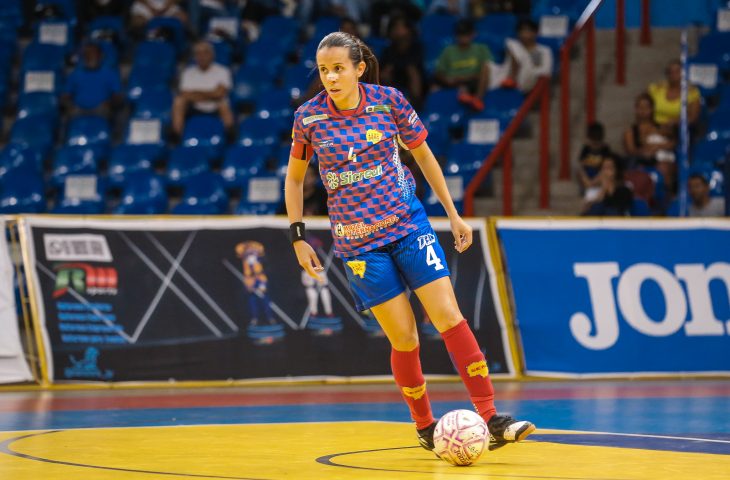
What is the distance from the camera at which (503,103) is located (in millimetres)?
17234

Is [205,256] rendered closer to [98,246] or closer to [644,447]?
[98,246]

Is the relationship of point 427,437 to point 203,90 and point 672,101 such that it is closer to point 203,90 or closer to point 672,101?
point 672,101

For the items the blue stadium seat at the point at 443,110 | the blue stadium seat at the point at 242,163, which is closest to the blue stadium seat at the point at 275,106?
the blue stadium seat at the point at 242,163

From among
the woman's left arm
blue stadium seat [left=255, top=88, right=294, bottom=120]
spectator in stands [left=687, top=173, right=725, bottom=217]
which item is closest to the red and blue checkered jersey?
the woman's left arm

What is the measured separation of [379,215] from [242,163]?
35.0 feet

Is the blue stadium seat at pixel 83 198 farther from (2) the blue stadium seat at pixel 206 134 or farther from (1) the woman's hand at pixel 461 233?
(1) the woman's hand at pixel 461 233

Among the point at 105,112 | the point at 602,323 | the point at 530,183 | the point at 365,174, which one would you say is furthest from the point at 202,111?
the point at 365,174

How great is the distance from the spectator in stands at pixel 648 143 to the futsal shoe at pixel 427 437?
908 cm

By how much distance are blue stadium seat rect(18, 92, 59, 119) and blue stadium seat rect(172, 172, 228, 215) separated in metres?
2.77

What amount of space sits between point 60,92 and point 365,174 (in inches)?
513

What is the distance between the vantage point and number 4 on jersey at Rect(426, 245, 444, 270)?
686 cm

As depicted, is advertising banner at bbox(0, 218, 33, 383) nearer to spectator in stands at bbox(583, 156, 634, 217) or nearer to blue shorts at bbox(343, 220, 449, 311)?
blue shorts at bbox(343, 220, 449, 311)

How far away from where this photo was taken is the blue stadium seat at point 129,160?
17469 millimetres

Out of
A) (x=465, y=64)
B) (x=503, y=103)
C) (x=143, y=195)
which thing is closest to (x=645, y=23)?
(x=503, y=103)
